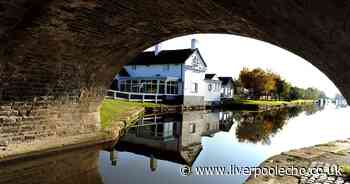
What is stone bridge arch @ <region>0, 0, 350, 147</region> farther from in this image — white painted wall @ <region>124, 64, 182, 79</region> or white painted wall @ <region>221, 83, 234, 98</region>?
white painted wall @ <region>221, 83, 234, 98</region>

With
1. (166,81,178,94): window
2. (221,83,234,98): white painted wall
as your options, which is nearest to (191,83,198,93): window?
(166,81,178,94): window

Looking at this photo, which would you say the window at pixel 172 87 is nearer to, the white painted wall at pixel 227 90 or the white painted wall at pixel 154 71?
the white painted wall at pixel 154 71

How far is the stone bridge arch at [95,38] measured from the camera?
11.9 feet

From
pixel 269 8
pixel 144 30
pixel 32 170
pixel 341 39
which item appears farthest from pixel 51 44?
pixel 341 39

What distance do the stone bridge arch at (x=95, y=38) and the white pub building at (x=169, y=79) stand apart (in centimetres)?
1956

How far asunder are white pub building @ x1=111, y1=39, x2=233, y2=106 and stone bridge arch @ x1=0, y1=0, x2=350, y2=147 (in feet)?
64.2

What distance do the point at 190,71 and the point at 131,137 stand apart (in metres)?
22.0

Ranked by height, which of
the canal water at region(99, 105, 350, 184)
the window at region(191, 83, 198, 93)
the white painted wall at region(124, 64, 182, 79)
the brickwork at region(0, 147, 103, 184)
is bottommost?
the canal water at region(99, 105, 350, 184)

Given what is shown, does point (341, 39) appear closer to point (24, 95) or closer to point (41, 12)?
point (41, 12)

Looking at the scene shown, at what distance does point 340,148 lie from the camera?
28.4 ft

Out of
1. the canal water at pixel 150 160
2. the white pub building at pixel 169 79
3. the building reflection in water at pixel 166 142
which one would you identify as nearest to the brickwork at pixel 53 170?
the canal water at pixel 150 160

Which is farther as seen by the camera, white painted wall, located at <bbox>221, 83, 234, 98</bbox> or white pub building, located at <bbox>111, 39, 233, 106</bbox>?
white painted wall, located at <bbox>221, 83, 234, 98</bbox>

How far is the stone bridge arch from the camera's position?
143 inches

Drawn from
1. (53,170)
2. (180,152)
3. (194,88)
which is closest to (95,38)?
(53,170)
